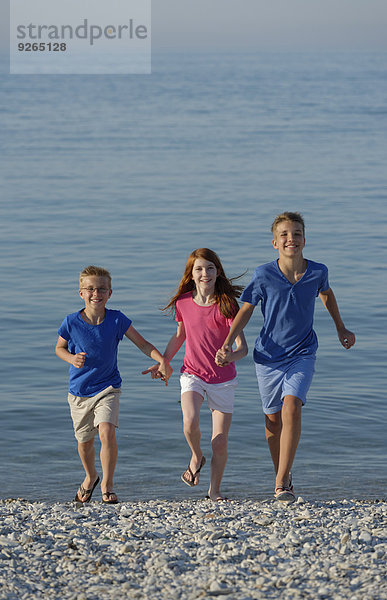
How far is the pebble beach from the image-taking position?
4.92 meters

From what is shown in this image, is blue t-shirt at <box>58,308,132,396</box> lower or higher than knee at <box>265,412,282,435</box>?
higher

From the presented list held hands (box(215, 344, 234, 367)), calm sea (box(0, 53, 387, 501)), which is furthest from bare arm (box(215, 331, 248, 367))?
calm sea (box(0, 53, 387, 501))

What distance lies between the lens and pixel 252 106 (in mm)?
55625

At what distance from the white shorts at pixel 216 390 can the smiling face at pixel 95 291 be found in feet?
2.74

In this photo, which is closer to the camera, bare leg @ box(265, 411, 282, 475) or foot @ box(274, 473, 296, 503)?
foot @ box(274, 473, 296, 503)

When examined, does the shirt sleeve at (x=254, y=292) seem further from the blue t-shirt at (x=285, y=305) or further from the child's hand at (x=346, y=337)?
the child's hand at (x=346, y=337)

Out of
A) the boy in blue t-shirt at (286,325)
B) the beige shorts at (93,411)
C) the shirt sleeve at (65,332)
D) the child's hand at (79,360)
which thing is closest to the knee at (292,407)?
the boy in blue t-shirt at (286,325)

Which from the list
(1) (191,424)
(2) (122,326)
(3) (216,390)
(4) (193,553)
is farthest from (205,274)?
(4) (193,553)

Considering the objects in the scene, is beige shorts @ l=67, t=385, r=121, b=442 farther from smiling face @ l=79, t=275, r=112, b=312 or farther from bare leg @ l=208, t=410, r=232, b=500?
bare leg @ l=208, t=410, r=232, b=500

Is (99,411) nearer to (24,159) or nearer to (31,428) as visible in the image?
(31,428)

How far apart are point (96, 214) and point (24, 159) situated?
11094mm

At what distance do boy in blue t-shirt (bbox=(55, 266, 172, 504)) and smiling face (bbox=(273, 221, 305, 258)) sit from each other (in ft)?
3.87

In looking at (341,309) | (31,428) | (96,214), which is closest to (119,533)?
(31,428)

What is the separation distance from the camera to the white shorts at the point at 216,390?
673cm
